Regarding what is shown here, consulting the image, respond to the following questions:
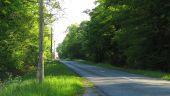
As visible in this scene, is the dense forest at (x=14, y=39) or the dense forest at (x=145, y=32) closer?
the dense forest at (x=14, y=39)

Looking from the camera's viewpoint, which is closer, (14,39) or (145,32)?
(14,39)

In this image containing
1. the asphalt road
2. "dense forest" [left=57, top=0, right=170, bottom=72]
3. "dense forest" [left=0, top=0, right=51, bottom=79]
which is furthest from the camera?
"dense forest" [left=57, top=0, right=170, bottom=72]

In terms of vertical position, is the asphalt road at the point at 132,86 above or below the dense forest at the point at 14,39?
below

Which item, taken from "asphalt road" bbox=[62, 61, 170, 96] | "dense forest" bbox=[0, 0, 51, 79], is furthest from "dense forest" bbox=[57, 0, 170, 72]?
"asphalt road" bbox=[62, 61, 170, 96]

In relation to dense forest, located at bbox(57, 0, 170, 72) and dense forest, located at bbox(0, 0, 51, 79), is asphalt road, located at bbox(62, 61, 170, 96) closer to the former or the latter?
dense forest, located at bbox(0, 0, 51, 79)

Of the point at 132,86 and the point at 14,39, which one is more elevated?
the point at 14,39

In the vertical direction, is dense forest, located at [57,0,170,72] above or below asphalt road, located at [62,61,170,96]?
above

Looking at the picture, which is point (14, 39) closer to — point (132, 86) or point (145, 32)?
point (145, 32)

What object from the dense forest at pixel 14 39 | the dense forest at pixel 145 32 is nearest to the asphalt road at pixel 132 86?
the dense forest at pixel 14 39

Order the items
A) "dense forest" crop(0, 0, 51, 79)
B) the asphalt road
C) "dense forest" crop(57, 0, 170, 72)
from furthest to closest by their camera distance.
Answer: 1. "dense forest" crop(57, 0, 170, 72)
2. "dense forest" crop(0, 0, 51, 79)
3. the asphalt road

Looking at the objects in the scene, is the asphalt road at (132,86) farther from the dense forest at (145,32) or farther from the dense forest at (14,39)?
the dense forest at (145,32)

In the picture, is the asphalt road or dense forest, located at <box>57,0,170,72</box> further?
dense forest, located at <box>57,0,170,72</box>

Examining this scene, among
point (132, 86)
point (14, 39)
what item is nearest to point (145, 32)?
point (14, 39)

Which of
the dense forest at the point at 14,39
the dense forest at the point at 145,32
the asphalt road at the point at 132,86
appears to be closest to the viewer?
the asphalt road at the point at 132,86
